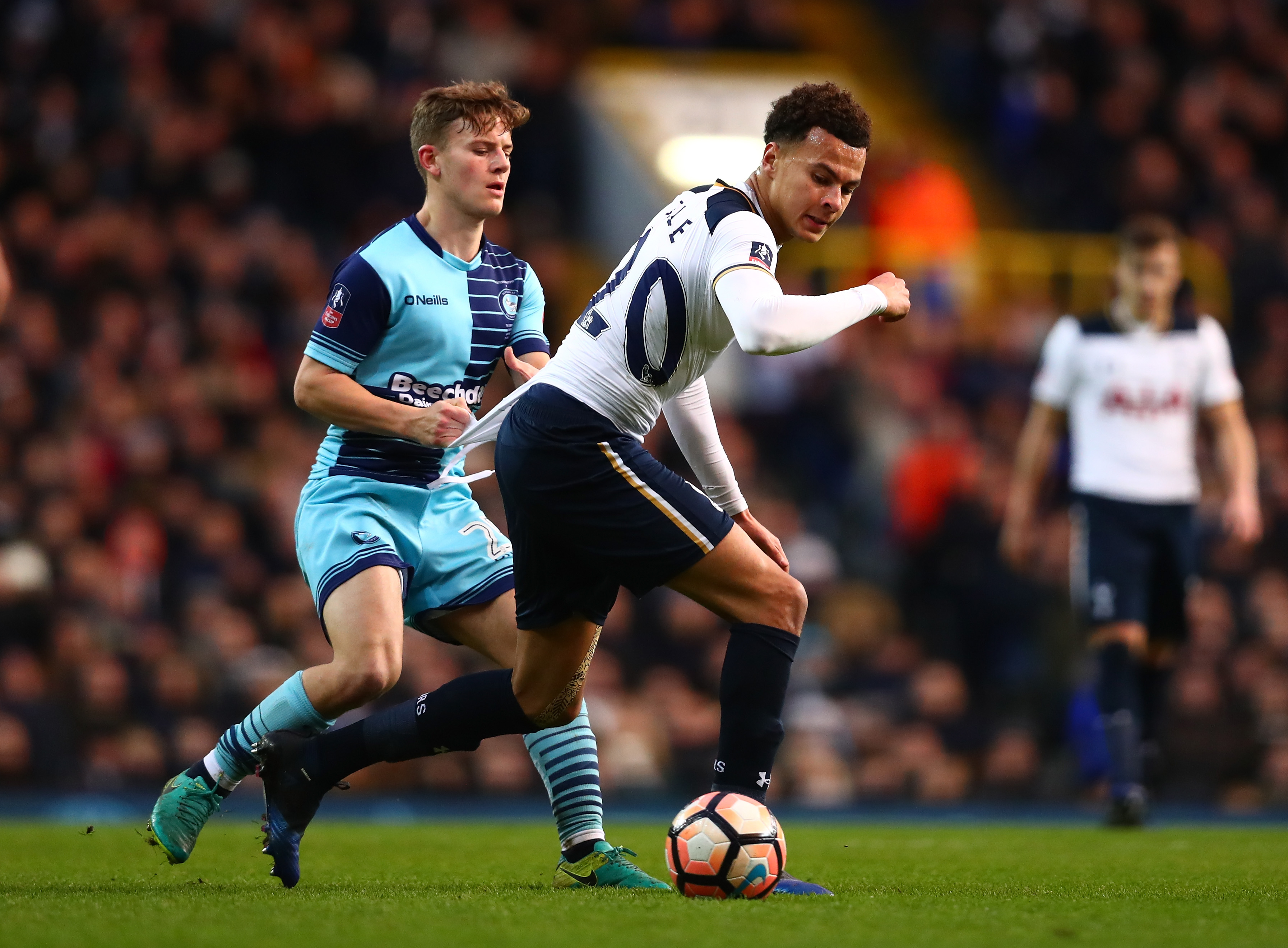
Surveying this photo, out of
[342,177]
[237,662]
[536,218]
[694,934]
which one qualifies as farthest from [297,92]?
[694,934]

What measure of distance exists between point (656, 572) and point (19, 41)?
1233 centimetres

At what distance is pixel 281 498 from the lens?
40.2ft

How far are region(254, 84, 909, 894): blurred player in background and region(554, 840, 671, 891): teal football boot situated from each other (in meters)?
0.48

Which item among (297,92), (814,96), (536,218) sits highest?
(297,92)

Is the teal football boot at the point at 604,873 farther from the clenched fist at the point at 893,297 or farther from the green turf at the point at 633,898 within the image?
the clenched fist at the point at 893,297

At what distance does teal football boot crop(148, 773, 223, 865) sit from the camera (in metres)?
5.42

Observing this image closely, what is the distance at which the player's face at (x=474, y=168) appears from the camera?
5.72 m

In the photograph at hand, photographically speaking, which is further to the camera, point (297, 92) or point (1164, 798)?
point (297, 92)

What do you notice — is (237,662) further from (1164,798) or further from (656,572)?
(656,572)

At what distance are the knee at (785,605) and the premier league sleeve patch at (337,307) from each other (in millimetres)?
1646

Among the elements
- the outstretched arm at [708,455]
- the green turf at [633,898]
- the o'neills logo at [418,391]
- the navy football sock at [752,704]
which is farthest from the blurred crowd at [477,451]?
the o'neills logo at [418,391]

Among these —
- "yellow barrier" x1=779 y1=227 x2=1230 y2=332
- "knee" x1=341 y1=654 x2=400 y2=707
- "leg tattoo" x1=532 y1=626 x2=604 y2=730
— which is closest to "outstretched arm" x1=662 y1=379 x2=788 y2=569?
"leg tattoo" x1=532 y1=626 x2=604 y2=730

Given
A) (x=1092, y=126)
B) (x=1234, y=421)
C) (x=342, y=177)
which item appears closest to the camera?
(x=1234, y=421)

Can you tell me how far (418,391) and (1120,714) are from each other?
153 inches
